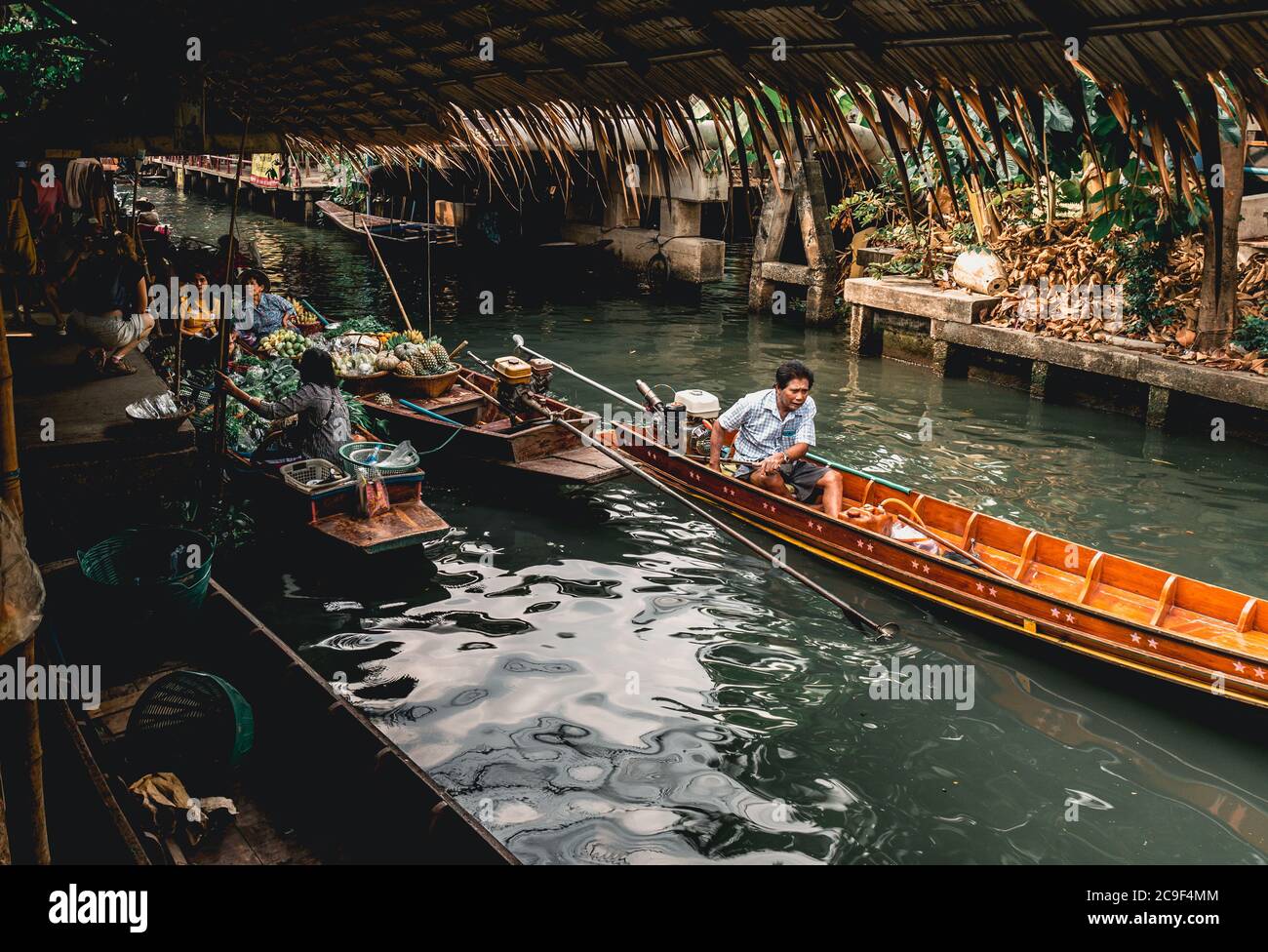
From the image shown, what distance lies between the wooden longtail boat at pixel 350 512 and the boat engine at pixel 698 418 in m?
2.93

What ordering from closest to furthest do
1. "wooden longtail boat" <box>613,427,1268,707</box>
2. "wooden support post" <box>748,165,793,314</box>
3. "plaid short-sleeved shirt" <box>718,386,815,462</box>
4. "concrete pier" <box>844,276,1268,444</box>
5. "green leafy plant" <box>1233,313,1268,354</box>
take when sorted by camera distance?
"wooden longtail boat" <box>613,427,1268,707</box>
"plaid short-sleeved shirt" <box>718,386,815,462</box>
"green leafy plant" <box>1233,313,1268,354</box>
"concrete pier" <box>844,276,1268,444</box>
"wooden support post" <box>748,165,793,314</box>

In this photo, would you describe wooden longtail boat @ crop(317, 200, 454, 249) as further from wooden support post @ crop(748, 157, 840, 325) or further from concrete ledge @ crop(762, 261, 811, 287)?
concrete ledge @ crop(762, 261, 811, 287)

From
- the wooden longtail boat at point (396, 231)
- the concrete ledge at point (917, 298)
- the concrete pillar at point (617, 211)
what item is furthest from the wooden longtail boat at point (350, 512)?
the wooden longtail boat at point (396, 231)

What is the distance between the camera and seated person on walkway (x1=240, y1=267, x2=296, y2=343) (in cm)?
1202

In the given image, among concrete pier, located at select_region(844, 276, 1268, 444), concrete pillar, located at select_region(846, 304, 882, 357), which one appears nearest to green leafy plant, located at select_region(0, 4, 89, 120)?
concrete pier, located at select_region(844, 276, 1268, 444)

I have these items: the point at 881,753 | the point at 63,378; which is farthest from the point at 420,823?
the point at 63,378

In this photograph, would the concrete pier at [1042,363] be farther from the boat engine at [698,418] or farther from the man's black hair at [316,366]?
the man's black hair at [316,366]

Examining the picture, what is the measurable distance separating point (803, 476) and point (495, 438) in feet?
9.77

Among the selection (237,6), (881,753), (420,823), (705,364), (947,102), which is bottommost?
(881,753)

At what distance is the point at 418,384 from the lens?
10359 millimetres

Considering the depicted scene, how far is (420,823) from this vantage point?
13.3 feet

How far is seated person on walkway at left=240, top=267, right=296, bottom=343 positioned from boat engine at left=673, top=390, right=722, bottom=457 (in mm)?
5450

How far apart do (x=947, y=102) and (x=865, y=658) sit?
13.3 ft

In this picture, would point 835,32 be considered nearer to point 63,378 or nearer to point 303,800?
point 303,800
